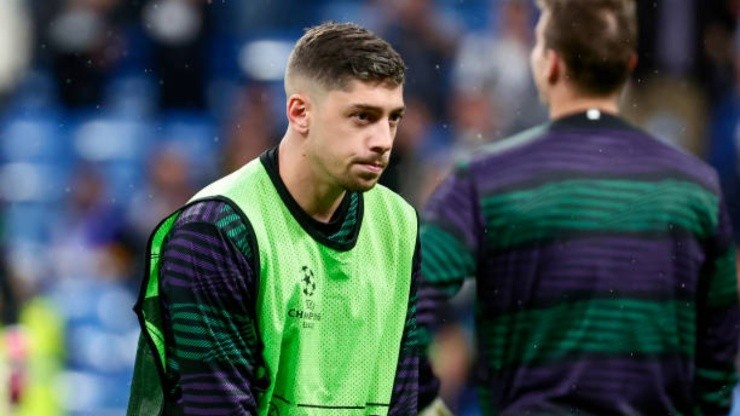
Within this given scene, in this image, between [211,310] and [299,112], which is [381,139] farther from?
[211,310]

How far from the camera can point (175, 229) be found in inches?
125

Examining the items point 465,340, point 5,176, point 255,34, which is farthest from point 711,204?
point 5,176

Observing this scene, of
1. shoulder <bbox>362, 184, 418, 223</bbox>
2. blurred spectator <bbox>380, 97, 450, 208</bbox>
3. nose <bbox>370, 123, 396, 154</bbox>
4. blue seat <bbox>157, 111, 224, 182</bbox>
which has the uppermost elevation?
blue seat <bbox>157, 111, 224, 182</bbox>

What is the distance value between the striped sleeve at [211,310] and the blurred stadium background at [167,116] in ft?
14.6

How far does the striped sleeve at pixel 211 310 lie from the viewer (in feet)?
10.2

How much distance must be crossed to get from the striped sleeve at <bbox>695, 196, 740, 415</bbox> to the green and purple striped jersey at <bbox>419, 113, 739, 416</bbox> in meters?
0.04

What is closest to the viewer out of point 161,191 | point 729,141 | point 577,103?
point 577,103

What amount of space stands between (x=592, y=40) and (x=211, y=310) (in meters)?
1.25

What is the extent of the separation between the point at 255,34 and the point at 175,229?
6.11m

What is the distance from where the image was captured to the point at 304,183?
10.8 feet

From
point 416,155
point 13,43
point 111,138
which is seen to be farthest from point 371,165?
point 13,43

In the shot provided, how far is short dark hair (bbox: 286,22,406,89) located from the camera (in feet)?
10.5

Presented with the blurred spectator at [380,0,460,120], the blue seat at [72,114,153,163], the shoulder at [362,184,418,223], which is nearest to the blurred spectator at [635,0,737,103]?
the blurred spectator at [380,0,460,120]

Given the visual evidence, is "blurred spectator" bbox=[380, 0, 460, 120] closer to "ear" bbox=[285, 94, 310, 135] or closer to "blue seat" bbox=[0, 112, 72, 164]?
"blue seat" bbox=[0, 112, 72, 164]
